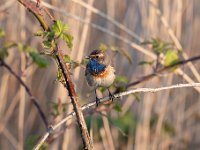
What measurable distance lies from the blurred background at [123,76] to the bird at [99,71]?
0.59 meters

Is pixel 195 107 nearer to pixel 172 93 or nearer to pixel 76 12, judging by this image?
pixel 172 93

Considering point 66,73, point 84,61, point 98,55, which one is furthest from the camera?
point 98,55

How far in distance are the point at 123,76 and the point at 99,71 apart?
2.76 feet

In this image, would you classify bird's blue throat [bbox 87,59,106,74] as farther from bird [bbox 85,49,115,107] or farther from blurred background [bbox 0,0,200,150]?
blurred background [bbox 0,0,200,150]

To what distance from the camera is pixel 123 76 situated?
2.65 metres

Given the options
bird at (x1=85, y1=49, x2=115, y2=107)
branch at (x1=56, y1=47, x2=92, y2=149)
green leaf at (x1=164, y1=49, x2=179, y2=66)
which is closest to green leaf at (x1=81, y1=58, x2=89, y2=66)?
bird at (x1=85, y1=49, x2=115, y2=107)

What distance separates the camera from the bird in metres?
1.73

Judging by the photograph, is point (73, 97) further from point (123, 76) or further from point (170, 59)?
point (123, 76)

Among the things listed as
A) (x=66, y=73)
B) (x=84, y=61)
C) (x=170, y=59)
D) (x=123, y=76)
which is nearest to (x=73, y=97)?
(x=66, y=73)

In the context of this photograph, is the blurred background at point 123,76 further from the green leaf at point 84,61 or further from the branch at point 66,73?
the branch at point 66,73

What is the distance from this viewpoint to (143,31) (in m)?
2.74

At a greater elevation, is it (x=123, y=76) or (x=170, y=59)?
(x=170, y=59)

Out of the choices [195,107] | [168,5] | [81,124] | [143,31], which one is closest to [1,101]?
[143,31]

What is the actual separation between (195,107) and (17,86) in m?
1.26
